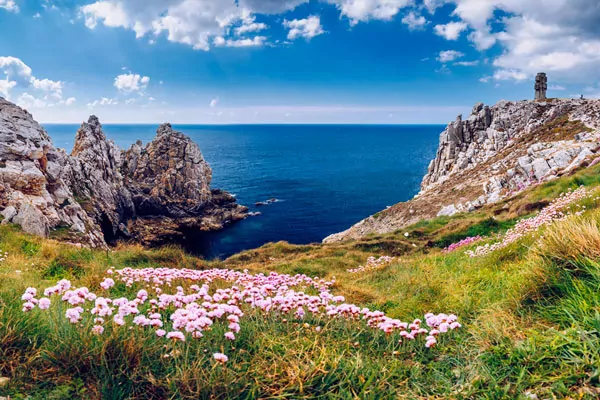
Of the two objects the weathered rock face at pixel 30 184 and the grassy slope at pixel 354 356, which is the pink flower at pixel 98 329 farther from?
the weathered rock face at pixel 30 184

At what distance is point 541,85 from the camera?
6019 centimetres

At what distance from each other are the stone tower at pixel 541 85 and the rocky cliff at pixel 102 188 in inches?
2359

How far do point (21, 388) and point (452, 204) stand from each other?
37599 mm

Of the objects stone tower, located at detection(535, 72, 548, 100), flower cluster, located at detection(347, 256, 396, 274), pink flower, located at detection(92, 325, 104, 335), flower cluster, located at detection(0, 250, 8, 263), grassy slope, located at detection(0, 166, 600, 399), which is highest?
stone tower, located at detection(535, 72, 548, 100)

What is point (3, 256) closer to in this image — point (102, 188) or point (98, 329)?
point (98, 329)

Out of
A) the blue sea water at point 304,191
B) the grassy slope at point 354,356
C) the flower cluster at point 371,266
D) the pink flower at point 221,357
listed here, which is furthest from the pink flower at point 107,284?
the blue sea water at point 304,191

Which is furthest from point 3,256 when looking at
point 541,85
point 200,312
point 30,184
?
point 541,85

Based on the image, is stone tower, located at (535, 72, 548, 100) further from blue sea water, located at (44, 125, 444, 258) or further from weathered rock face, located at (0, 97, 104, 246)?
weathered rock face, located at (0, 97, 104, 246)

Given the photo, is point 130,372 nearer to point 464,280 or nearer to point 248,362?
point 248,362

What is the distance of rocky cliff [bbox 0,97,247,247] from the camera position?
18.7m

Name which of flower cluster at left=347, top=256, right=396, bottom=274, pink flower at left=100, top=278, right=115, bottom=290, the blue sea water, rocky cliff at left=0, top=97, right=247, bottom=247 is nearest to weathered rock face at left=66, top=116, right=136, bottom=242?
rocky cliff at left=0, top=97, right=247, bottom=247

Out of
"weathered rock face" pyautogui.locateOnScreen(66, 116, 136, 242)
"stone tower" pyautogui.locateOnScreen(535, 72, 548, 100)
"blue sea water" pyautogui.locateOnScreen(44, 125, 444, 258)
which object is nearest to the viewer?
"weathered rock face" pyautogui.locateOnScreen(66, 116, 136, 242)

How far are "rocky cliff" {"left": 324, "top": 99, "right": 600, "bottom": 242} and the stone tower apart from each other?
475 centimetres

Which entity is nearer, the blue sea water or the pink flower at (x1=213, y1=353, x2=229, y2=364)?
the pink flower at (x1=213, y1=353, x2=229, y2=364)
